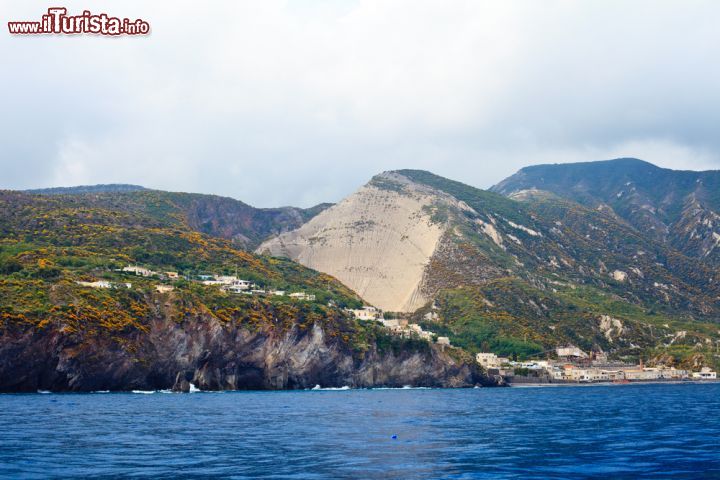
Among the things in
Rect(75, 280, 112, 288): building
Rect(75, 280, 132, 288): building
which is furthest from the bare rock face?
Rect(75, 280, 112, 288): building

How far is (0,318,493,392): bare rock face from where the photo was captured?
146 m

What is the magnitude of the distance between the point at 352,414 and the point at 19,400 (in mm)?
47640

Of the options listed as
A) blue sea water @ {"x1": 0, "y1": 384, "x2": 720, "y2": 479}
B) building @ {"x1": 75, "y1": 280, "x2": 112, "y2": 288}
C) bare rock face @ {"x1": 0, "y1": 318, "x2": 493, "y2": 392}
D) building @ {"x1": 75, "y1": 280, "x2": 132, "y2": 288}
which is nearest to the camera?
blue sea water @ {"x1": 0, "y1": 384, "x2": 720, "y2": 479}

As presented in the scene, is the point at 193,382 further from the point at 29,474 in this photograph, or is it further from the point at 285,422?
the point at 29,474

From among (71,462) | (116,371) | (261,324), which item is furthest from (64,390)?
(71,462)

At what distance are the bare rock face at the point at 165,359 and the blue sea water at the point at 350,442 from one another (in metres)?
31.4

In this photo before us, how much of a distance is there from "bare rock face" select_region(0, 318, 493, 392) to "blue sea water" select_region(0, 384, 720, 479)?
1235 inches

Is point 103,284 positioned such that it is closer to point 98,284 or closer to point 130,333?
point 98,284

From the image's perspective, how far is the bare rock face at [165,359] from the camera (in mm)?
146375

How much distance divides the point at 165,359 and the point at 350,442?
10155 cm

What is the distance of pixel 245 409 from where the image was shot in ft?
373

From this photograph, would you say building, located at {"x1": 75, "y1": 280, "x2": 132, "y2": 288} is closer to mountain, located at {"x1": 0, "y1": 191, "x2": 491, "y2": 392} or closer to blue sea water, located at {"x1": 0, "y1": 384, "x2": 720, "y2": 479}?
mountain, located at {"x1": 0, "y1": 191, "x2": 491, "y2": 392}

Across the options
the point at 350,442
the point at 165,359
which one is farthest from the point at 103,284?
the point at 350,442

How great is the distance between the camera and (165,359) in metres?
167
